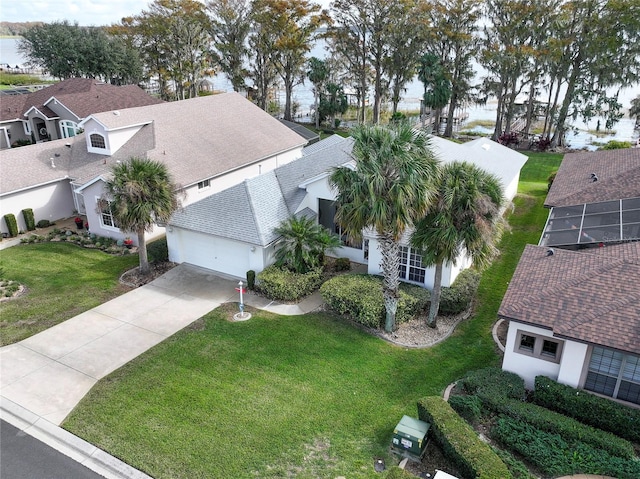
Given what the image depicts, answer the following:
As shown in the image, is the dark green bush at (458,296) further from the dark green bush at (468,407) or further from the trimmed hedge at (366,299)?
the dark green bush at (468,407)

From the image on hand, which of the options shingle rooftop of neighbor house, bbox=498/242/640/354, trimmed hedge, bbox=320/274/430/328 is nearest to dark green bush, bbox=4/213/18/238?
trimmed hedge, bbox=320/274/430/328

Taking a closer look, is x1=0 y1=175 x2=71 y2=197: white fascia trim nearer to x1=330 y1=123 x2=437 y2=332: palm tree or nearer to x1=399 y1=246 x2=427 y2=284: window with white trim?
x1=330 y1=123 x2=437 y2=332: palm tree

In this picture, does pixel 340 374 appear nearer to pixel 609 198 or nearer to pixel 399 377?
pixel 399 377

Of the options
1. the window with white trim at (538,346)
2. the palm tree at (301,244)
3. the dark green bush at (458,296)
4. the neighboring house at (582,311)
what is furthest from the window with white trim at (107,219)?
the window with white trim at (538,346)

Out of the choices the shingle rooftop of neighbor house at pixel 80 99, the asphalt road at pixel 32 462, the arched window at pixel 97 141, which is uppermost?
the shingle rooftop of neighbor house at pixel 80 99

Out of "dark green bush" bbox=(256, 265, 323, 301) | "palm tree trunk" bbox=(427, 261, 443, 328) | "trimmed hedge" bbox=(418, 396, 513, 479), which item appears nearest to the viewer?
"trimmed hedge" bbox=(418, 396, 513, 479)

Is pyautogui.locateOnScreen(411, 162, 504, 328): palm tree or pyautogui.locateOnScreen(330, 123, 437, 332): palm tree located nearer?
pyautogui.locateOnScreen(330, 123, 437, 332): palm tree

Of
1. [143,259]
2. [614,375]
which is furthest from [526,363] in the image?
[143,259]
